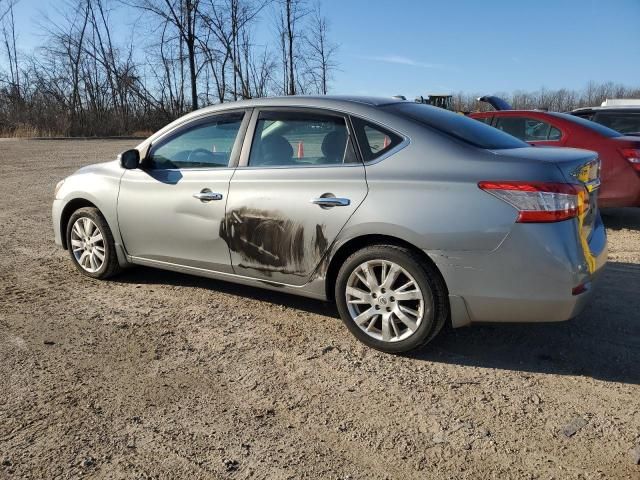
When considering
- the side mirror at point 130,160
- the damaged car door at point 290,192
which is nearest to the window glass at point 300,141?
the damaged car door at point 290,192

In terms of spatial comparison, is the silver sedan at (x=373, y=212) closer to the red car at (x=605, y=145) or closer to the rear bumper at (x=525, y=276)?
the rear bumper at (x=525, y=276)

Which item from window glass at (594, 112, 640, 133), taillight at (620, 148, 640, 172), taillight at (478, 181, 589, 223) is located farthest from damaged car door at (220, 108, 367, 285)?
window glass at (594, 112, 640, 133)

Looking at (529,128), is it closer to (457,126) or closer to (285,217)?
(457,126)

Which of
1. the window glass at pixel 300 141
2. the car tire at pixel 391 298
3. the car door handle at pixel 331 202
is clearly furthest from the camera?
the window glass at pixel 300 141

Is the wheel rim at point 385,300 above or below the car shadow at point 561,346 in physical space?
above

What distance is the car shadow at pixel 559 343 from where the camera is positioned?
3301 mm

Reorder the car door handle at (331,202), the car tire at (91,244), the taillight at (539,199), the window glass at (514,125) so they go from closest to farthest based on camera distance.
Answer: the taillight at (539,199) → the car door handle at (331,202) → the car tire at (91,244) → the window glass at (514,125)

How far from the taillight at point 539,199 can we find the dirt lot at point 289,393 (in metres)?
0.97

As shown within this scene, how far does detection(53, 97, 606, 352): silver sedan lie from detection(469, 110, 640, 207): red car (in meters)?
3.61

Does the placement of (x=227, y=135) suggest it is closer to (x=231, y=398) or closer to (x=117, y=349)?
(x=117, y=349)

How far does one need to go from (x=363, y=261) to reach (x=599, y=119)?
7.43 metres

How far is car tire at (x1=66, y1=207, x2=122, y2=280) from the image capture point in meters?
4.80

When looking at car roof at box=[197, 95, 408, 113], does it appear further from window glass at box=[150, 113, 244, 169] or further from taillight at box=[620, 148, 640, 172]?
taillight at box=[620, 148, 640, 172]

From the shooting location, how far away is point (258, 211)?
3818mm
